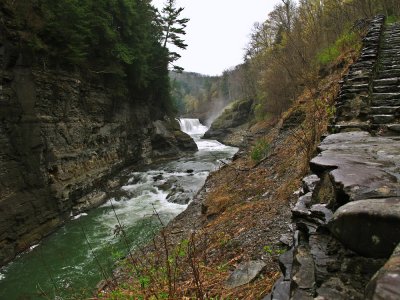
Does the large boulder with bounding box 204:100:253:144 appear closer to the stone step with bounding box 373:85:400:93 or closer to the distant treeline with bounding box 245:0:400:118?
the distant treeline with bounding box 245:0:400:118

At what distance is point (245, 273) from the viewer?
3867 mm

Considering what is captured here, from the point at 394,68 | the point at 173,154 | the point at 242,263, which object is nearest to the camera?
the point at 242,263

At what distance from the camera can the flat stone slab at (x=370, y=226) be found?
1623 millimetres

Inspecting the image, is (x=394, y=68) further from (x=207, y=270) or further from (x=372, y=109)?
(x=207, y=270)

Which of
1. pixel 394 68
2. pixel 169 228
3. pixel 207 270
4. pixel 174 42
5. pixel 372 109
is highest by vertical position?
pixel 174 42

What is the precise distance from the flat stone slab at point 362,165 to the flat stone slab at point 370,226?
0.25m

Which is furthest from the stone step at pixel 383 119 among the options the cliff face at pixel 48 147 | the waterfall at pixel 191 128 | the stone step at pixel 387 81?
the waterfall at pixel 191 128

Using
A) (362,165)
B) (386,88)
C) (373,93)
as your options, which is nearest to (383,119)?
(373,93)

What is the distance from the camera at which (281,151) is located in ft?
34.7

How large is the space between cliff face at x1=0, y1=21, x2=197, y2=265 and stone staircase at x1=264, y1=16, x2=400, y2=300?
845cm

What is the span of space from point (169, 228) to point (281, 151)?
4.23m

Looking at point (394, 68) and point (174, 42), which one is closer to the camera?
point (394, 68)

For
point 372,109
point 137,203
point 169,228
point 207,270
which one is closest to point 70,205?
point 137,203

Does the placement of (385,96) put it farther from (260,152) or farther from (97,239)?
(97,239)
